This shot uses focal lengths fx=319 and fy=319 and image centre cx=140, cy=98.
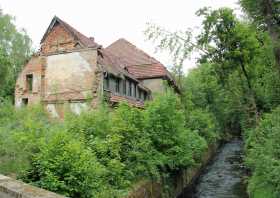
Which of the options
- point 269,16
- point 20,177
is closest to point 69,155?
point 20,177

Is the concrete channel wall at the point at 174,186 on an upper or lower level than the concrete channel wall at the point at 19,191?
lower

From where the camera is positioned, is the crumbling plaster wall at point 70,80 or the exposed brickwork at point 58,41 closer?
the crumbling plaster wall at point 70,80

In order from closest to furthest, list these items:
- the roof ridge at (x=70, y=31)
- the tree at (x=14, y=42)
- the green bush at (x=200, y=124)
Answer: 1. the green bush at (x=200, y=124)
2. the roof ridge at (x=70, y=31)
3. the tree at (x=14, y=42)

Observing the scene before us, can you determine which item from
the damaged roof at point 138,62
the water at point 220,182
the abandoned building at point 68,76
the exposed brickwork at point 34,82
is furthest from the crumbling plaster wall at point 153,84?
→ the exposed brickwork at point 34,82

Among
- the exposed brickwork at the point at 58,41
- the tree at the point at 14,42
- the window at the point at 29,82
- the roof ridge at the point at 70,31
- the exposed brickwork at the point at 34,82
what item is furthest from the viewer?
the tree at the point at 14,42

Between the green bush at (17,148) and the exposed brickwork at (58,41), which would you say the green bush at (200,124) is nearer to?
the exposed brickwork at (58,41)

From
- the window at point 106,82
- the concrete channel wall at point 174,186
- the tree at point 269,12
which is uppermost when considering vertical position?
the tree at point 269,12

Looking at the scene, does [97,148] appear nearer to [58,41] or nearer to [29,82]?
[58,41]

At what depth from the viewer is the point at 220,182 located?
1947 centimetres

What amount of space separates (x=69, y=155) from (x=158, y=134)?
24.6 ft

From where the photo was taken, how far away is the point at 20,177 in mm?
7730

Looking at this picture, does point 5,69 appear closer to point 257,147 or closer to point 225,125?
point 257,147

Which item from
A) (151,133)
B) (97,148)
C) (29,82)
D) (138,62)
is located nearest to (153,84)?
(138,62)

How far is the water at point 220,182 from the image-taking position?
16.8m
